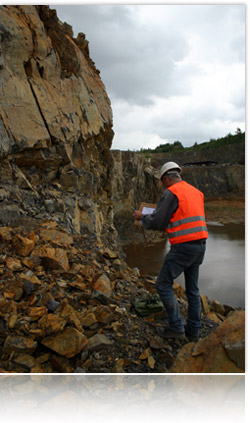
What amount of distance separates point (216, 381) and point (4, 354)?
1700mm

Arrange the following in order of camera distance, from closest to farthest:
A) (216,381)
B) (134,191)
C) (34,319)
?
(216,381)
(34,319)
(134,191)

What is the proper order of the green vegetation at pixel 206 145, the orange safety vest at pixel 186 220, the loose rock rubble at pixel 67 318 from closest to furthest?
1. the loose rock rubble at pixel 67 318
2. the orange safety vest at pixel 186 220
3. the green vegetation at pixel 206 145

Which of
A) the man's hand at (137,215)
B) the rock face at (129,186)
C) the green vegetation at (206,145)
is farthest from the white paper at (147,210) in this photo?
the green vegetation at (206,145)

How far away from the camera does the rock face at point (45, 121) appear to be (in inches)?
168

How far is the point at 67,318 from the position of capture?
2.51 meters

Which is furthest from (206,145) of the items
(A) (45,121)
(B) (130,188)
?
(A) (45,121)

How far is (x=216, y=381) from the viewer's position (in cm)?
194

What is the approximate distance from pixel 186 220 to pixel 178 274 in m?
0.53

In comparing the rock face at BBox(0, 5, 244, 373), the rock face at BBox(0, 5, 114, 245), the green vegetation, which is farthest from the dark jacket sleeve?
the green vegetation

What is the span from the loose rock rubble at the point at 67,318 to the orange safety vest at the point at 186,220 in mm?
994

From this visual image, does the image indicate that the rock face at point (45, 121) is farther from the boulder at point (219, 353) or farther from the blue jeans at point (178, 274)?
the boulder at point (219, 353)

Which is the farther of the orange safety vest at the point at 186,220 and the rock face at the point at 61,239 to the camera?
the orange safety vest at the point at 186,220

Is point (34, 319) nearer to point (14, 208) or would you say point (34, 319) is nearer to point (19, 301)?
point (19, 301)

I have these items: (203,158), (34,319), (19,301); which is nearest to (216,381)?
(34,319)
